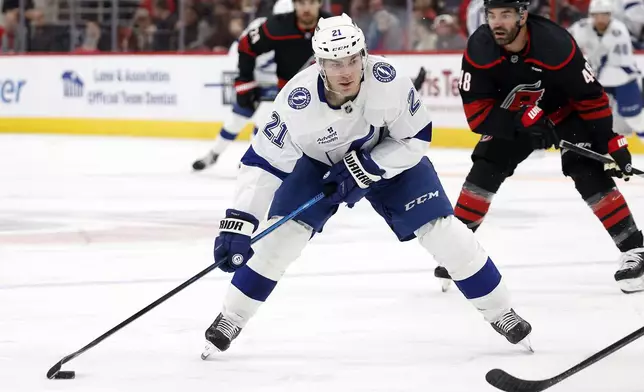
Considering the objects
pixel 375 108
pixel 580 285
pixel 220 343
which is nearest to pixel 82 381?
pixel 220 343

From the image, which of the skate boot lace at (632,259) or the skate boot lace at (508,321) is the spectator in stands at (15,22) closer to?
the skate boot lace at (632,259)

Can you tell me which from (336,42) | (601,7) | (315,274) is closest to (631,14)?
(601,7)

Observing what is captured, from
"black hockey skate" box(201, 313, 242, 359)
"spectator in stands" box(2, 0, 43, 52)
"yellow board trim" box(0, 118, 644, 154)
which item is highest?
"black hockey skate" box(201, 313, 242, 359)

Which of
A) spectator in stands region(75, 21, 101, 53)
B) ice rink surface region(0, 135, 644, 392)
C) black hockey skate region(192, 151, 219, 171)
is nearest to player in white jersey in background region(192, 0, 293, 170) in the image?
black hockey skate region(192, 151, 219, 171)

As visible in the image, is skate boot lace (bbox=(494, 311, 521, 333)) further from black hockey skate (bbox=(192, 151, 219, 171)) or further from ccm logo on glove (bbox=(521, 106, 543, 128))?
black hockey skate (bbox=(192, 151, 219, 171))

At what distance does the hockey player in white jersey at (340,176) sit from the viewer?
299 cm

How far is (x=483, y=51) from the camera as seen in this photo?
3.97 meters

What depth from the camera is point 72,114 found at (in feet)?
41.5

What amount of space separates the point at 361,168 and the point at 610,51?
6.02 metres

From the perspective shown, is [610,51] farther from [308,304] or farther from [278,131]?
[278,131]

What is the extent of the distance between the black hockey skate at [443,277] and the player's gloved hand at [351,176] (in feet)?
3.43

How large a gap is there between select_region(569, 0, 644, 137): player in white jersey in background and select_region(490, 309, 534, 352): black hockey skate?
5547mm

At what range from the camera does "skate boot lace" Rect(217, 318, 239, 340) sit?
317 centimetres

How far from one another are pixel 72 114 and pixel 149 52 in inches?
48.5
